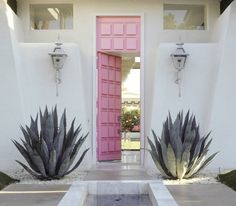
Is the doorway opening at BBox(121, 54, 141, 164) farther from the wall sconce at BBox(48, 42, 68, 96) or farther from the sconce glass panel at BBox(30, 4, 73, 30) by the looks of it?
the wall sconce at BBox(48, 42, 68, 96)

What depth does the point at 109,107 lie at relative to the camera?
35.1 ft

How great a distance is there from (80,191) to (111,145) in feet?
14.5

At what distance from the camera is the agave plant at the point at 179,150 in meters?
7.71

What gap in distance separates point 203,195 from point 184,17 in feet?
18.3

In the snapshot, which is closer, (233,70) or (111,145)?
(233,70)

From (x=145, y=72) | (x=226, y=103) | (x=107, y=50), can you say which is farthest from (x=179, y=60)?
(x=107, y=50)

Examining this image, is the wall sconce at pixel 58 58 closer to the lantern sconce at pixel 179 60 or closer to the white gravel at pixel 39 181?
the white gravel at pixel 39 181

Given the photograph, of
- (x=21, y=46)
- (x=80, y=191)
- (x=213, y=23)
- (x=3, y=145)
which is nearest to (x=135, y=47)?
(x=213, y=23)

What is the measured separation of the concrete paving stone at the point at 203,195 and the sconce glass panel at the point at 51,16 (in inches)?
209

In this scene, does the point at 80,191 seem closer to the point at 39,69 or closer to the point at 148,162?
the point at 148,162

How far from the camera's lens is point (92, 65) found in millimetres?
10438

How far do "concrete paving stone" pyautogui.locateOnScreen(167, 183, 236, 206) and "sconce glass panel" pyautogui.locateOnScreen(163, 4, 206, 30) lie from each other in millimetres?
4672

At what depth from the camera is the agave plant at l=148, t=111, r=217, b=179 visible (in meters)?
7.71

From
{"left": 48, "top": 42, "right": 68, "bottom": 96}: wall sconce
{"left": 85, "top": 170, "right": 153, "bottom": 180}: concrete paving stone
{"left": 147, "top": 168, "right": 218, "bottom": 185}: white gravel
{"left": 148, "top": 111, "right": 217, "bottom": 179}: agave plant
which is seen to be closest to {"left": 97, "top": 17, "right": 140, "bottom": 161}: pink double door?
{"left": 48, "top": 42, "right": 68, "bottom": 96}: wall sconce
